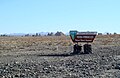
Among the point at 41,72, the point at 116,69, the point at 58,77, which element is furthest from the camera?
the point at 116,69

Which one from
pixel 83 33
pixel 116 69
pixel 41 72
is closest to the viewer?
pixel 41 72

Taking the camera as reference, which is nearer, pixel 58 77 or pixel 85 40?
pixel 58 77

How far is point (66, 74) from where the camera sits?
574 inches

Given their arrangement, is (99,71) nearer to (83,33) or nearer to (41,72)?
(41,72)

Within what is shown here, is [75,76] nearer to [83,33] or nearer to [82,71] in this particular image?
[82,71]

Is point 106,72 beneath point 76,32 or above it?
beneath

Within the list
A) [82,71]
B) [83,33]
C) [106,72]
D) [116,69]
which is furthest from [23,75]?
[83,33]

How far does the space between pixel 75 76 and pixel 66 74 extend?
32.3 inches

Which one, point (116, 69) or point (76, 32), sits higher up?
point (76, 32)

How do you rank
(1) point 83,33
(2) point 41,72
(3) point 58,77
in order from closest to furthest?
(3) point 58,77 < (2) point 41,72 < (1) point 83,33

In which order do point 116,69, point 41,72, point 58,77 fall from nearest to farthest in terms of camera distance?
point 58,77 < point 41,72 < point 116,69

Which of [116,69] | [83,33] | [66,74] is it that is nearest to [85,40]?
[83,33]

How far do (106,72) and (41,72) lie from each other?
303 centimetres

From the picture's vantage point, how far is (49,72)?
1526 cm
